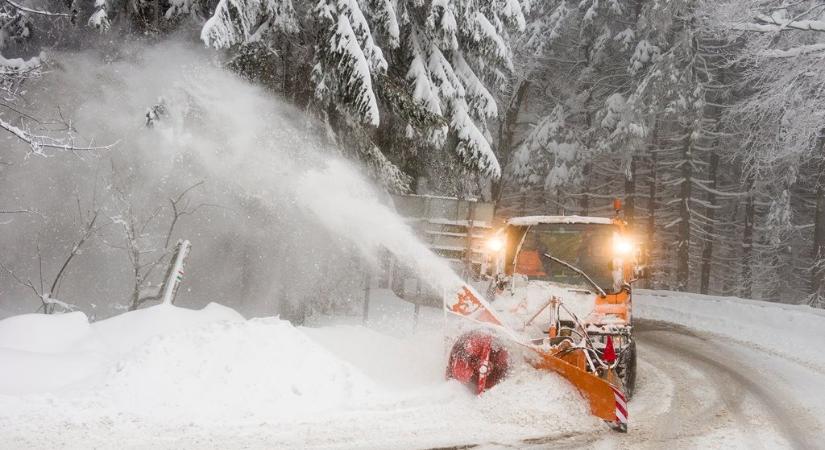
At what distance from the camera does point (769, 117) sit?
1448 centimetres

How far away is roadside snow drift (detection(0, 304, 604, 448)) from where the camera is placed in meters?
5.05

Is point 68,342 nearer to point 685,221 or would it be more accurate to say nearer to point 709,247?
point 685,221

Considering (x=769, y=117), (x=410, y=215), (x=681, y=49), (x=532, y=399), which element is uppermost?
(x=681, y=49)

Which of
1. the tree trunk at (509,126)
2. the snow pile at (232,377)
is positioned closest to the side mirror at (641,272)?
the snow pile at (232,377)

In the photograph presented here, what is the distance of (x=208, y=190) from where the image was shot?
1155 cm

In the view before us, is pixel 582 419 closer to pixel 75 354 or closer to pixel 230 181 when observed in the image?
pixel 75 354

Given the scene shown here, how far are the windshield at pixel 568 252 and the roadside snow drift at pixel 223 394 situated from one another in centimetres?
180

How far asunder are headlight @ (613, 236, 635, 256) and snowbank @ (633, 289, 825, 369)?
4.94 meters

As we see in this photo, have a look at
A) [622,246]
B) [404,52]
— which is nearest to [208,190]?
[404,52]

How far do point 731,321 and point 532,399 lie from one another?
33.1 ft

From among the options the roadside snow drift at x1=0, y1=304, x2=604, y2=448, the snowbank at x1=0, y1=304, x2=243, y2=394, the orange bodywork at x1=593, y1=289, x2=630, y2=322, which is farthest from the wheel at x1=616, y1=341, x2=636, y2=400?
the snowbank at x1=0, y1=304, x2=243, y2=394

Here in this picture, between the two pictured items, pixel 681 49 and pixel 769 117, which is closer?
pixel 769 117

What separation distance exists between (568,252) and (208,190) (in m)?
6.91

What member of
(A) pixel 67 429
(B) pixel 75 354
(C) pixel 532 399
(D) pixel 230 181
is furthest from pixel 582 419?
(D) pixel 230 181
